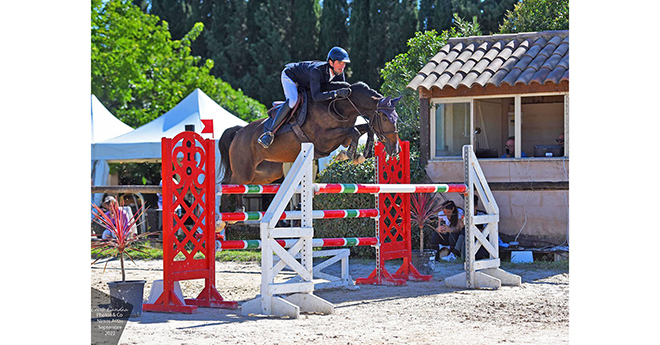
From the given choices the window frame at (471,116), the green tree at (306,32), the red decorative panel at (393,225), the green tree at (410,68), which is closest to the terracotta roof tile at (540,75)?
the window frame at (471,116)

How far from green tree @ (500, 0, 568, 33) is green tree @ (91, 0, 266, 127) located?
6948mm

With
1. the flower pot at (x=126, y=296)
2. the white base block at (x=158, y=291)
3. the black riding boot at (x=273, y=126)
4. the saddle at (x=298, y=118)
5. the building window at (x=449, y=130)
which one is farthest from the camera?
the building window at (x=449, y=130)

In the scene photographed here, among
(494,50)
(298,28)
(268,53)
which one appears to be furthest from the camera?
(268,53)

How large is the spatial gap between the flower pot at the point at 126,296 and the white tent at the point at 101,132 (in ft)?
25.8

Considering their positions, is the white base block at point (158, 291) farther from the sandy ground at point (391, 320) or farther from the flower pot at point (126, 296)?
the flower pot at point (126, 296)

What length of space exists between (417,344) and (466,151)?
270 cm

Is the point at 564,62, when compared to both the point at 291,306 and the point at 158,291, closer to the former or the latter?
the point at 291,306

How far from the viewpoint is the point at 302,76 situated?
243 inches

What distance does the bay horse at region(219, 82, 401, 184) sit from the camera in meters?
5.83

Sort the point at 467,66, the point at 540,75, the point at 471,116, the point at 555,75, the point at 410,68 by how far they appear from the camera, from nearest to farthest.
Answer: the point at 555,75, the point at 540,75, the point at 471,116, the point at 467,66, the point at 410,68

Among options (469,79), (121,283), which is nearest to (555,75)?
(469,79)

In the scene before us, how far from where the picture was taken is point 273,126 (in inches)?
252

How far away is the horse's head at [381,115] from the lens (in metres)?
5.79

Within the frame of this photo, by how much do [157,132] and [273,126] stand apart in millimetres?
5635
